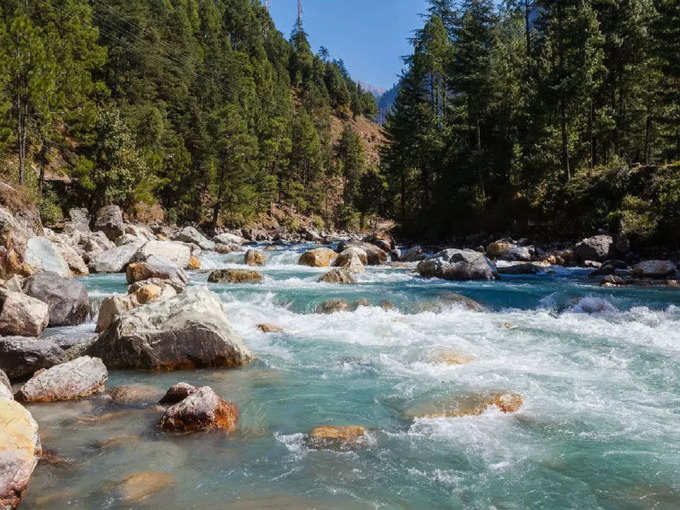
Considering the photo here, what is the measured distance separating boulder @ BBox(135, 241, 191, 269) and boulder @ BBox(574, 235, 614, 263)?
58.3ft

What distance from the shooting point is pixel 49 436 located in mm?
5445

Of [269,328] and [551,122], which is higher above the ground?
[551,122]

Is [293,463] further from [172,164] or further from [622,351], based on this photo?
[172,164]

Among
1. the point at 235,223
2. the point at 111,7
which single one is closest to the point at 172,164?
the point at 235,223

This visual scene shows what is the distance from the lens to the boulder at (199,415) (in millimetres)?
5680

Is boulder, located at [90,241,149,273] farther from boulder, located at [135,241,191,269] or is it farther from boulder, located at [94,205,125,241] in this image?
boulder, located at [94,205,125,241]

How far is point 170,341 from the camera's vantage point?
822 cm

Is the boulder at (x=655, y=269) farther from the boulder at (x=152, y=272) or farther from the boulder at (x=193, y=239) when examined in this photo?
the boulder at (x=193, y=239)

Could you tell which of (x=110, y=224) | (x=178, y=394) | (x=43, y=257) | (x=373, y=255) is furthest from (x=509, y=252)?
(x=110, y=224)

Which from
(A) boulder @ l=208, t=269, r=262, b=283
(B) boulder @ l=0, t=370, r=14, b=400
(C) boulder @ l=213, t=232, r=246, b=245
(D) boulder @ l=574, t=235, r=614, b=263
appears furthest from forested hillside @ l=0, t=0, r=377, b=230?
(D) boulder @ l=574, t=235, r=614, b=263

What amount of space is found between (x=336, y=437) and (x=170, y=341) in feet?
12.8

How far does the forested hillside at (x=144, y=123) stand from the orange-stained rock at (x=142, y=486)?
2418 cm

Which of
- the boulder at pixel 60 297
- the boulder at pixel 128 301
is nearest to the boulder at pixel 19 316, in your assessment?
the boulder at pixel 128 301

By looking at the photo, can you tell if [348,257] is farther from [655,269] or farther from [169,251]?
[655,269]
